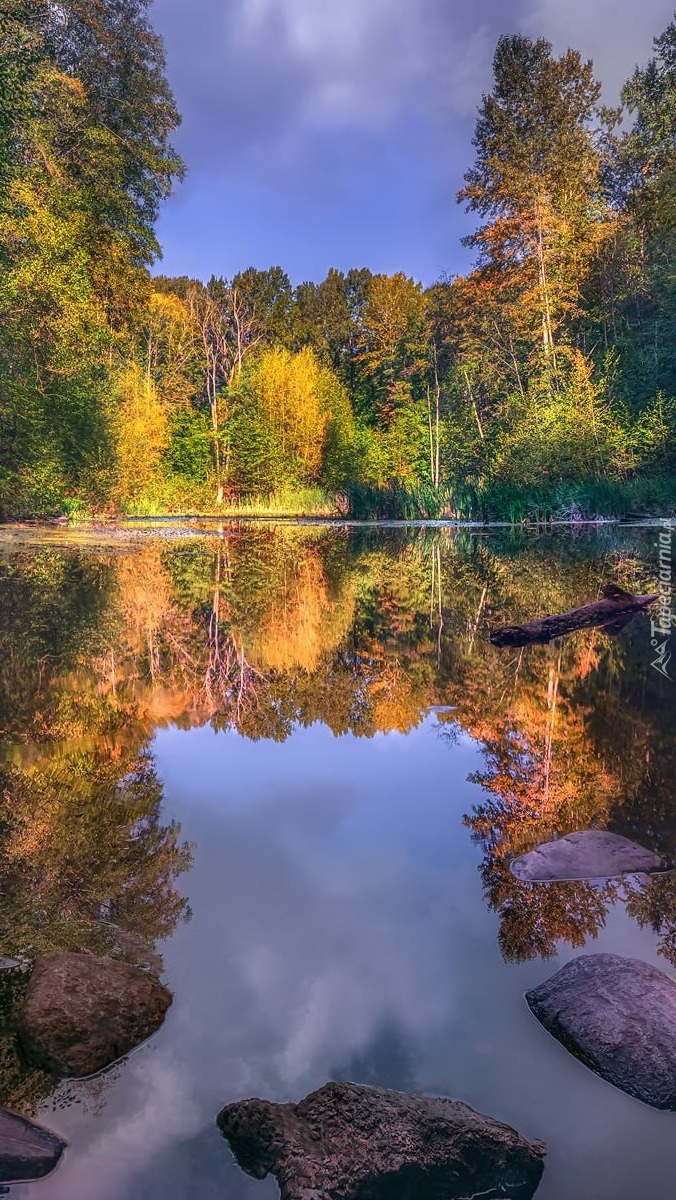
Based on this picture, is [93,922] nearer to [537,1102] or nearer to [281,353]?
[537,1102]

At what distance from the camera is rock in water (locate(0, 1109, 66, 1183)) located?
1361mm

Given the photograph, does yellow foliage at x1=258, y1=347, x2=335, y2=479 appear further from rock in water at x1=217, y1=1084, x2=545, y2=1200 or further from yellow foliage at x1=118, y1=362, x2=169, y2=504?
rock in water at x1=217, y1=1084, x2=545, y2=1200

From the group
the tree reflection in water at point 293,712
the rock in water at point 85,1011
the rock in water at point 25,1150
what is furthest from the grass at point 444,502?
the rock in water at point 25,1150

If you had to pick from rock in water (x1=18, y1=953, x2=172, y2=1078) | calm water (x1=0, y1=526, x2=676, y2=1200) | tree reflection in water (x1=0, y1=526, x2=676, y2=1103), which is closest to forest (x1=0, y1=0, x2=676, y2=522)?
tree reflection in water (x1=0, y1=526, x2=676, y2=1103)

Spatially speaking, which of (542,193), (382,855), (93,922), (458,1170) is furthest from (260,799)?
(542,193)

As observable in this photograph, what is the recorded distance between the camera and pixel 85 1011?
1715mm

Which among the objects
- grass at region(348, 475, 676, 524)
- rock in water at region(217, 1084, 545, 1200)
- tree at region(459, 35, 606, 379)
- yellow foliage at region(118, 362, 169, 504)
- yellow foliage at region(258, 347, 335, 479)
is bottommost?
rock in water at region(217, 1084, 545, 1200)

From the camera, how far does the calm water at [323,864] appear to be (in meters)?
1.53

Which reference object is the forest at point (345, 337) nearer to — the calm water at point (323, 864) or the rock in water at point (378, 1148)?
the calm water at point (323, 864)

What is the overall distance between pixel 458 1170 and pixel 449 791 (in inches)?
75.4

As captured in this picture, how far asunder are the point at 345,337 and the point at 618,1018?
169ft

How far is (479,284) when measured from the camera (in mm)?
31016

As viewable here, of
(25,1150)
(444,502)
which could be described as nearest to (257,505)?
(444,502)

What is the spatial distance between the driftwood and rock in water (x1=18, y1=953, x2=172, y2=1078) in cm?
460
